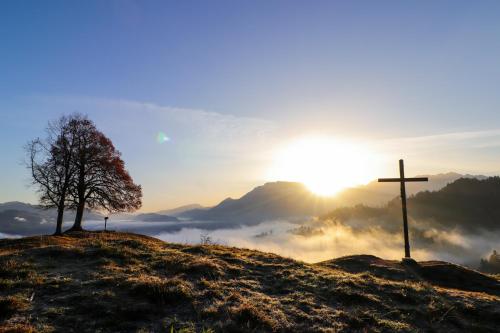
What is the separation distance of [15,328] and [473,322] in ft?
52.5

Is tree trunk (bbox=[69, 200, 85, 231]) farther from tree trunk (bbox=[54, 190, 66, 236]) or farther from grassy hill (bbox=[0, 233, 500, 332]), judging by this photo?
grassy hill (bbox=[0, 233, 500, 332])

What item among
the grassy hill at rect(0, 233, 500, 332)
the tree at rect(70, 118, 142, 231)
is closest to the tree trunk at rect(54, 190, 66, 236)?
the tree at rect(70, 118, 142, 231)

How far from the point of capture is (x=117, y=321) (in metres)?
11.0

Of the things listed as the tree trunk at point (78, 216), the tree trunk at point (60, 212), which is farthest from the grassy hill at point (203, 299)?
the tree trunk at point (78, 216)

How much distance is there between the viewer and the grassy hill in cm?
1128

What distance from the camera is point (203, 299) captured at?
13.7 m

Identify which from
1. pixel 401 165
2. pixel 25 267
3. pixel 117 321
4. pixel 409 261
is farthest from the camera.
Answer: pixel 401 165

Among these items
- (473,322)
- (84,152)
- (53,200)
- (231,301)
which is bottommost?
(473,322)

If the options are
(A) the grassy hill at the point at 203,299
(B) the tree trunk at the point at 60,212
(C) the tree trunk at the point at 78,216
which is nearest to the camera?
(A) the grassy hill at the point at 203,299

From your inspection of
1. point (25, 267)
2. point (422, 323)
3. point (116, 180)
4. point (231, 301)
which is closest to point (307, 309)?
point (231, 301)

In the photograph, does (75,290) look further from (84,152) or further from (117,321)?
(84,152)

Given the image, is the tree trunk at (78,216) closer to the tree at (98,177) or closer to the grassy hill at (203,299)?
the tree at (98,177)

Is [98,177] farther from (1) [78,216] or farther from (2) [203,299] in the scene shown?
(2) [203,299]

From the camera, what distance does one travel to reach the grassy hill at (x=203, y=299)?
11281 millimetres
